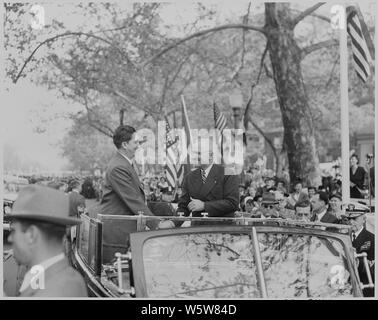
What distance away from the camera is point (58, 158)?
4.77m

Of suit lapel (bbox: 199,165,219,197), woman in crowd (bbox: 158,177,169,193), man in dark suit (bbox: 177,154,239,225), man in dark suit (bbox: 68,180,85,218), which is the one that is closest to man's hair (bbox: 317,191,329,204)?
man in dark suit (bbox: 177,154,239,225)

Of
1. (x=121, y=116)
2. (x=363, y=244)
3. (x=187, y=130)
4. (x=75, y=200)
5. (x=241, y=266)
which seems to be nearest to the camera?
(x=241, y=266)

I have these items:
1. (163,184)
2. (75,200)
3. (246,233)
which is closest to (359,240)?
(246,233)

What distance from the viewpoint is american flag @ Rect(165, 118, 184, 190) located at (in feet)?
15.9

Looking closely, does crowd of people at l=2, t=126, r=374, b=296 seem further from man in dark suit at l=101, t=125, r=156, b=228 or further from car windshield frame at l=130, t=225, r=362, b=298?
car windshield frame at l=130, t=225, r=362, b=298

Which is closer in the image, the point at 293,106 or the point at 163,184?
the point at 163,184

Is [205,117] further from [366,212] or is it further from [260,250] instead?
[260,250]

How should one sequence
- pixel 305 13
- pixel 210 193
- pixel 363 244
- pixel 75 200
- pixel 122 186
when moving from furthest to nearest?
1. pixel 305 13
2. pixel 210 193
3. pixel 75 200
4. pixel 122 186
5. pixel 363 244

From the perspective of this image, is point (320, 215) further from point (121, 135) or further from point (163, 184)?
point (121, 135)

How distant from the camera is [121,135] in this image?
4508mm

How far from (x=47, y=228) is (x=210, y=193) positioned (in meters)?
2.46

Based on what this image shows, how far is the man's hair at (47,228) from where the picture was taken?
2396mm

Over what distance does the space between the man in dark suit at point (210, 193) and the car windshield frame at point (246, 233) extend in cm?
121

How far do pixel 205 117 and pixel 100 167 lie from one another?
44.8 inches
